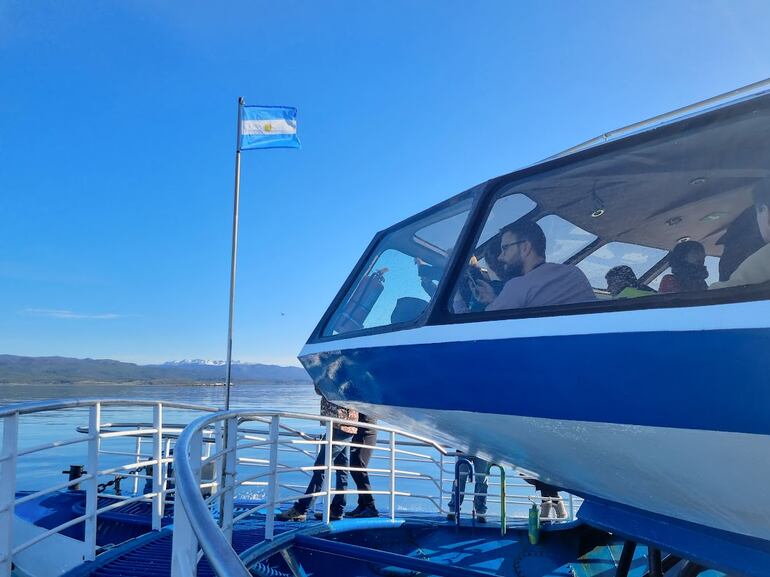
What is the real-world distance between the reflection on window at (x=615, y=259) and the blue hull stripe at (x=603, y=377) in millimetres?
352

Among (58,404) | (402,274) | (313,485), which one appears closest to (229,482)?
(58,404)

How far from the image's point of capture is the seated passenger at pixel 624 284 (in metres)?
2.00

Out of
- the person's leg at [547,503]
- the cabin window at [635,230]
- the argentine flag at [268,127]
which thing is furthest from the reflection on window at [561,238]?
the argentine flag at [268,127]

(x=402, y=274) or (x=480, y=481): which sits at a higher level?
(x=402, y=274)

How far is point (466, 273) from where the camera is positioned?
262cm

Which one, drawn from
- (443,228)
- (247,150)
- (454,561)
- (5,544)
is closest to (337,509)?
(454,561)

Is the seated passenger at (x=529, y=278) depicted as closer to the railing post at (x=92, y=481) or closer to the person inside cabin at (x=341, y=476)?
the railing post at (x=92, y=481)

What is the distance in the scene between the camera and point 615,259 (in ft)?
7.21

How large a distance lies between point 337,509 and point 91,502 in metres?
2.70

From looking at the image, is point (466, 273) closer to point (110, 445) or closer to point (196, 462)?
point (196, 462)

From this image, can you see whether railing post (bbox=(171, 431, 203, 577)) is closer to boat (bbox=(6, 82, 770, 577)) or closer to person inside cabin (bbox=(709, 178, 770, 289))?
boat (bbox=(6, 82, 770, 577))

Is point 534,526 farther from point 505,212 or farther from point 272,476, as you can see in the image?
point 505,212

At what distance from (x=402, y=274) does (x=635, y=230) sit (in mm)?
1330

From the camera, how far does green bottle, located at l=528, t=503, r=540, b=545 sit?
204 inches
